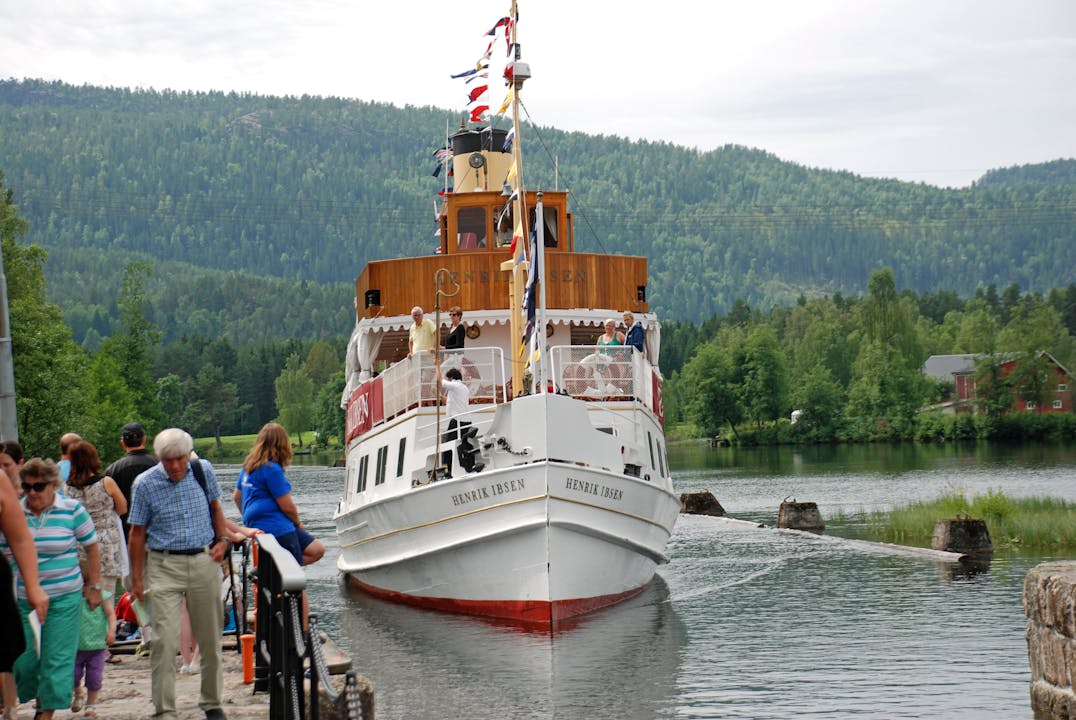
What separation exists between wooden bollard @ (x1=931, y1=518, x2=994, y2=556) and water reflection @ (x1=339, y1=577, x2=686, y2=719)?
926 cm

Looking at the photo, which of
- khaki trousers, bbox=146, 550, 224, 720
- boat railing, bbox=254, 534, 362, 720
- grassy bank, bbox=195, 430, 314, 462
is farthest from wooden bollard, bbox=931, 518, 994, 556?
grassy bank, bbox=195, 430, 314, 462

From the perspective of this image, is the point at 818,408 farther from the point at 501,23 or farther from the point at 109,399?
the point at 501,23

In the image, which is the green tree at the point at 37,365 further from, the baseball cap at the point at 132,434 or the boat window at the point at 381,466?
the baseball cap at the point at 132,434

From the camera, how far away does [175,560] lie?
10.5 m

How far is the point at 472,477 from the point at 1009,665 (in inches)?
294

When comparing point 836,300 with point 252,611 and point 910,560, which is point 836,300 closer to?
point 910,560

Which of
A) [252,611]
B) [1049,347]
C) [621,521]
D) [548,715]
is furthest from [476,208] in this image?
[1049,347]

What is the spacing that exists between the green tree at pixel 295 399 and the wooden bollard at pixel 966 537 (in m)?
149

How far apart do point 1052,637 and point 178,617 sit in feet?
21.0

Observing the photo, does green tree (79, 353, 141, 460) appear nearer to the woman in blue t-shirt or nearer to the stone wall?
the woman in blue t-shirt

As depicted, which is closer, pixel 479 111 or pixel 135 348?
pixel 479 111

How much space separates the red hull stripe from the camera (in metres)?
20.8

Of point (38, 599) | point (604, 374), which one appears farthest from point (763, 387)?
point (38, 599)

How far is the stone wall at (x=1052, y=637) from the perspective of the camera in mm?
10750
